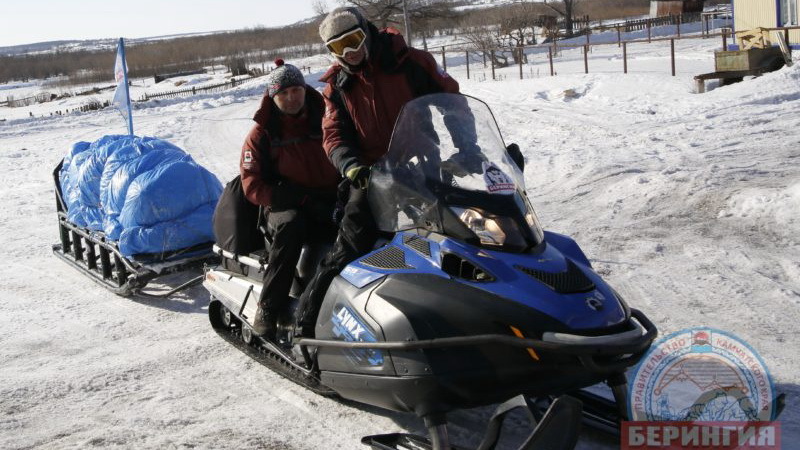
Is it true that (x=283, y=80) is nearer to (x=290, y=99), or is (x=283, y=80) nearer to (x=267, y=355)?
(x=290, y=99)

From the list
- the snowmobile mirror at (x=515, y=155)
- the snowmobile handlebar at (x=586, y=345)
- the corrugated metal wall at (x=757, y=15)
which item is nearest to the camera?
the snowmobile handlebar at (x=586, y=345)

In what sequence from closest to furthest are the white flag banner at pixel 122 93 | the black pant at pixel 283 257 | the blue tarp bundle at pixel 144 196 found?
the black pant at pixel 283 257, the blue tarp bundle at pixel 144 196, the white flag banner at pixel 122 93

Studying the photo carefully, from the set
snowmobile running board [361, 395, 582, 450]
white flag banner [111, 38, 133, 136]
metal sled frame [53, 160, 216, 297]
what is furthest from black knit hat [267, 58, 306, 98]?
white flag banner [111, 38, 133, 136]

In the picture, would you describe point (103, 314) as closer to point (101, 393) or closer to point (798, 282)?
point (101, 393)

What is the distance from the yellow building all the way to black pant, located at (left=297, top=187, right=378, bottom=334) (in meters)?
19.5

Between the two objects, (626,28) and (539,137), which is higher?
(626,28)

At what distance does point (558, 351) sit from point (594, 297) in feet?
1.15

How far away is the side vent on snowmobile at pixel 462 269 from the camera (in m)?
3.21

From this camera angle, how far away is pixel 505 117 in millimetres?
14078

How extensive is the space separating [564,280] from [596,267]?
108 inches

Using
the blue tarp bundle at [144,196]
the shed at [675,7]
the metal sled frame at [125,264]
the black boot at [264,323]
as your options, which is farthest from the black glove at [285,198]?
the shed at [675,7]

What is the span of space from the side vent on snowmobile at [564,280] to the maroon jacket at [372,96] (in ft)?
4.08

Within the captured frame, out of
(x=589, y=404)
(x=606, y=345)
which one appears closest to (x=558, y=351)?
(x=606, y=345)
